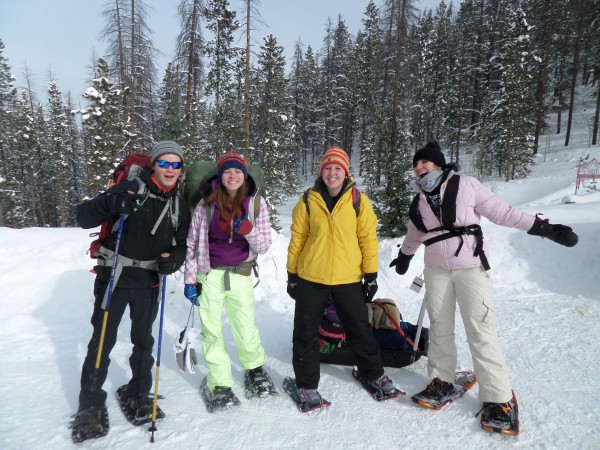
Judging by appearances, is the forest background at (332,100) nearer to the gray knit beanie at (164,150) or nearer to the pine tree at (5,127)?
the pine tree at (5,127)

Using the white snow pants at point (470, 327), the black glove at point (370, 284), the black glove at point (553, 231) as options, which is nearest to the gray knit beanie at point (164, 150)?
the black glove at point (370, 284)

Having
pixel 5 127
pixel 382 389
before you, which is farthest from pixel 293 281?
pixel 5 127

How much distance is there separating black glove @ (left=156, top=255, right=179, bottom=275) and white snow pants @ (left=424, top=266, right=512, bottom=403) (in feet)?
8.18

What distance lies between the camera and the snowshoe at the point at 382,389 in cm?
338

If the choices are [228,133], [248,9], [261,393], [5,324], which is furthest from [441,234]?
[228,133]

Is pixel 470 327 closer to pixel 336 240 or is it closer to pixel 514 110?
pixel 336 240

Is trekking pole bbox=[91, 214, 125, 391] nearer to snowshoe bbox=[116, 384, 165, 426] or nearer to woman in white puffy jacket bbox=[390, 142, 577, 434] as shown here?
snowshoe bbox=[116, 384, 165, 426]

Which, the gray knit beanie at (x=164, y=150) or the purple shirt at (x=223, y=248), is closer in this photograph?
the gray knit beanie at (x=164, y=150)

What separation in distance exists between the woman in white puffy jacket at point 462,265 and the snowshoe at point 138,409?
103 inches

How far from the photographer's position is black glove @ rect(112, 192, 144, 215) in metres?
2.86

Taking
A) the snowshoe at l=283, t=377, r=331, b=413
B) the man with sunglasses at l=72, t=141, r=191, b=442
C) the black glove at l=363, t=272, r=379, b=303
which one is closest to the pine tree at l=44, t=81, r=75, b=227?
the man with sunglasses at l=72, t=141, r=191, b=442

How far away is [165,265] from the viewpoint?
304 cm

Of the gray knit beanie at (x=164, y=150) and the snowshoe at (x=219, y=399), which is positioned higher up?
the gray knit beanie at (x=164, y=150)

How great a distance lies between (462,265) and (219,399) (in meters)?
2.65
